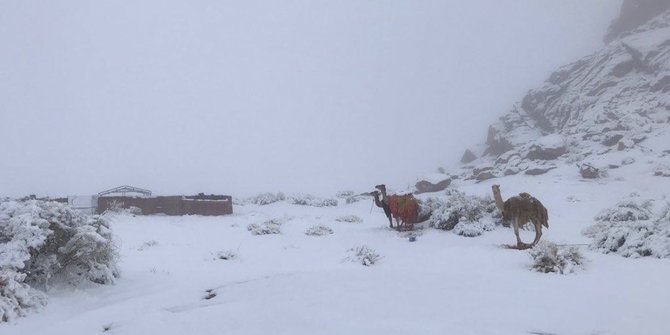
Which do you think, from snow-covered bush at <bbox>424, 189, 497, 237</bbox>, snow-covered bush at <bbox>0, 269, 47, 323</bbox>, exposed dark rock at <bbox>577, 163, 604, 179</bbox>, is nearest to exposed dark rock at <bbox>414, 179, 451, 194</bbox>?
exposed dark rock at <bbox>577, 163, 604, 179</bbox>

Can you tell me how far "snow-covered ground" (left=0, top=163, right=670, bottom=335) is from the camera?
15.8 feet

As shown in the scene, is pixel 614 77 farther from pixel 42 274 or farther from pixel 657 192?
pixel 42 274

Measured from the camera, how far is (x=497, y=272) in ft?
25.7

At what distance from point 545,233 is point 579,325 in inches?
359

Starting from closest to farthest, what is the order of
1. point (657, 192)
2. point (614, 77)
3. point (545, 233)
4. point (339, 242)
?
point (545, 233) → point (339, 242) → point (657, 192) → point (614, 77)

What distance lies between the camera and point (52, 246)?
7398 millimetres

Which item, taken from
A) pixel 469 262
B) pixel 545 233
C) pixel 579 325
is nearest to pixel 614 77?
pixel 545 233

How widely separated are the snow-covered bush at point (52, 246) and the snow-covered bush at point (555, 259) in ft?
26.0

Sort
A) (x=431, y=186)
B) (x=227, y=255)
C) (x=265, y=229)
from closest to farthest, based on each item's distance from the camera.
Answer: (x=227, y=255) → (x=265, y=229) → (x=431, y=186)

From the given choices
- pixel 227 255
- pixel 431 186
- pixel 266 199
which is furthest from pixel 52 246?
pixel 431 186

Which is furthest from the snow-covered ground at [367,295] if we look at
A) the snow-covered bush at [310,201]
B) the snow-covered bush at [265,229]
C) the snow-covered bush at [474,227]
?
the snow-covered bush at [310,201]

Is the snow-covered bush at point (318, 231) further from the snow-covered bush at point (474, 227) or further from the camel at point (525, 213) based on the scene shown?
the camel at point (525, 213)

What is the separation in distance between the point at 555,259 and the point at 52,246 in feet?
29.5

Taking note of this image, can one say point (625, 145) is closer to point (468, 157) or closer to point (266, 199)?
point (468, 157)
